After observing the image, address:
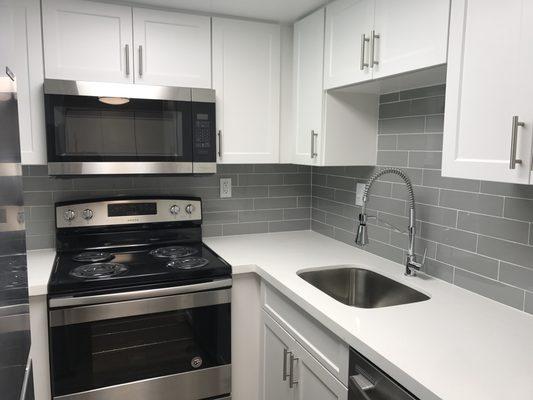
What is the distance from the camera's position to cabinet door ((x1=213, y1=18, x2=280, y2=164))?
6.86ft

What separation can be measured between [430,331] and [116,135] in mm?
1476

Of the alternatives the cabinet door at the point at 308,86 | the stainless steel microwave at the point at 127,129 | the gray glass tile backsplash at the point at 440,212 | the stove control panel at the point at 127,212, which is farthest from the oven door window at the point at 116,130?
the gray glass tile backsplash at the point at 440,212

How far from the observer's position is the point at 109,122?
6.10ft

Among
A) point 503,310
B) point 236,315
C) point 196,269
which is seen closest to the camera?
point 503,310

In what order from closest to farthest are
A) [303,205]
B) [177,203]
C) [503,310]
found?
[503,310] < [177,203] < [303,205]

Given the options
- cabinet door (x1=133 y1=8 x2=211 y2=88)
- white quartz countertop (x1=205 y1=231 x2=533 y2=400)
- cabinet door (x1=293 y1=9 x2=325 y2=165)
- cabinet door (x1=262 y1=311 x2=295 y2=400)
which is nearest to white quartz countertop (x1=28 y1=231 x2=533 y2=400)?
white quartz countertop (x1=205 y1=231 x2=533 y2=400)

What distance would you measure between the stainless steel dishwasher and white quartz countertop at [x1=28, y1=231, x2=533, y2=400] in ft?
0.10

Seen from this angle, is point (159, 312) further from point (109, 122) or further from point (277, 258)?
point (109, 122)

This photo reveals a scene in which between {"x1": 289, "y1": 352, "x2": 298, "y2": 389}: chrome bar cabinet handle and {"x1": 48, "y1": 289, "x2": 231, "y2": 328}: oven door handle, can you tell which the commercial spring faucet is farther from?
{"x1": 48, "y1": 289, "x2": 231, "y2": 328}: oven door handle

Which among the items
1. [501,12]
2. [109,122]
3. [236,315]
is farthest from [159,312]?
[501,12]

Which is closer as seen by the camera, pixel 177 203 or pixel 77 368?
pixel 77 368

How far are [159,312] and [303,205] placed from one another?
47.7 inches

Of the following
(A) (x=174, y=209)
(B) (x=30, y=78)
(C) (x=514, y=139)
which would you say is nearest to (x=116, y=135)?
(B) (x=30, y=78)

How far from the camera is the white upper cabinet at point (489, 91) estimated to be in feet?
3.45
